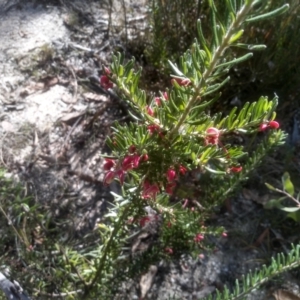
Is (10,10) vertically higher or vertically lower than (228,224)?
higher

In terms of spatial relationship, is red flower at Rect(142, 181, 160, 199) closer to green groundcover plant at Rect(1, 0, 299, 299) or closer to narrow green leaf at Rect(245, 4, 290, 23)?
green groundcover plant at Rect(1, 0, 299, 299)

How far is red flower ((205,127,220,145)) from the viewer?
1033 mm

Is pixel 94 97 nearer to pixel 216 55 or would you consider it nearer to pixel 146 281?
pixel 146 281

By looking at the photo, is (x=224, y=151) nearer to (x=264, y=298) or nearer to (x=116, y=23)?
(x=264, y=298)

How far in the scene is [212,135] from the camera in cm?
104

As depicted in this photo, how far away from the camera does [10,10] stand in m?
2.62

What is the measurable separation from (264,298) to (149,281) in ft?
1.53

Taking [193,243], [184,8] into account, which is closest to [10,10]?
[184,8]

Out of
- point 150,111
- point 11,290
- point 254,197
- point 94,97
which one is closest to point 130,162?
point 150,111

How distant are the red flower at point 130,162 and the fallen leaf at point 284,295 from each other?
1155mm

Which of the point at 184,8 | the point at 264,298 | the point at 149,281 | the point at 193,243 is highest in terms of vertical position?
the point at 184,8

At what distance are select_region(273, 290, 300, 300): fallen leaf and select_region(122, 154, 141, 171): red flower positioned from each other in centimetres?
115

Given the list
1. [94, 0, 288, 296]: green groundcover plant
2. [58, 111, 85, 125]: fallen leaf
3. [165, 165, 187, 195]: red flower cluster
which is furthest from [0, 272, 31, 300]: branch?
[58, 111, 85, 125]: fallen leaf

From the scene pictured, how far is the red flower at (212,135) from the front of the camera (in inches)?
40.7
